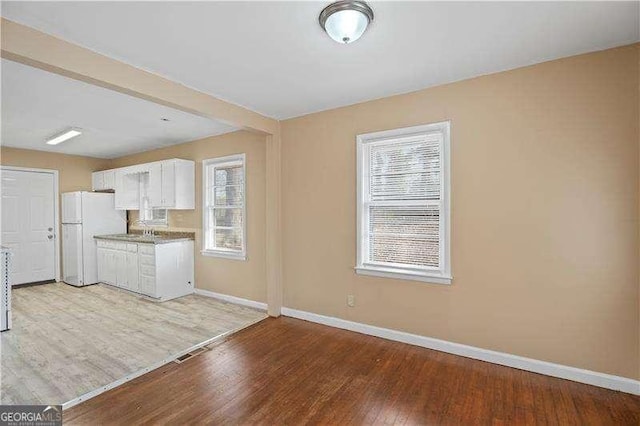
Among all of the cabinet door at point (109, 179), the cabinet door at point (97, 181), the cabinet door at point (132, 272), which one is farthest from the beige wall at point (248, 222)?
the cabinet door at point (97, 181)

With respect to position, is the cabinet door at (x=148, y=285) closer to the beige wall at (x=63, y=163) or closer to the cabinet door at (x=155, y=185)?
the cabinet door at (x=155, y=185)

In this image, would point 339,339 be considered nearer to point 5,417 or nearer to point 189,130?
point 5,417

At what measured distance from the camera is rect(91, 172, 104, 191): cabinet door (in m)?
6.17

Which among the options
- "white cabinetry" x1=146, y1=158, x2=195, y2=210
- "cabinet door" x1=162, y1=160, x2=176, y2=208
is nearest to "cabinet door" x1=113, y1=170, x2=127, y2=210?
"white cabinetry" x1=146, y1=158, x2=195, y2=210

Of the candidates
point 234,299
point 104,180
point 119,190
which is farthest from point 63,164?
point 234,299

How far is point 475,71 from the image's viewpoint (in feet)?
8.86

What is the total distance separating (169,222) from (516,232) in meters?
5.17

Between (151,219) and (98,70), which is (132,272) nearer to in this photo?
(151,219)

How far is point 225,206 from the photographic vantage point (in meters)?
4.70

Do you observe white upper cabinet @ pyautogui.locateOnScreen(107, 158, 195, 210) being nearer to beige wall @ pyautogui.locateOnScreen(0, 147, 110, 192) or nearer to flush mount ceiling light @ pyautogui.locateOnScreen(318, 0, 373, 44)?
beige wall @ pyautogui.locateOnScreen(0, 147, 110, 192)

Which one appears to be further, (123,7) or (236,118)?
(236,118)

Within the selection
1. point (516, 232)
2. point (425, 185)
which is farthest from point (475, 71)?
point (516, 232)

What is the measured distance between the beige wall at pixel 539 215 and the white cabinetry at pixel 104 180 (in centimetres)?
518

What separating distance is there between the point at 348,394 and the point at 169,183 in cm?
415
